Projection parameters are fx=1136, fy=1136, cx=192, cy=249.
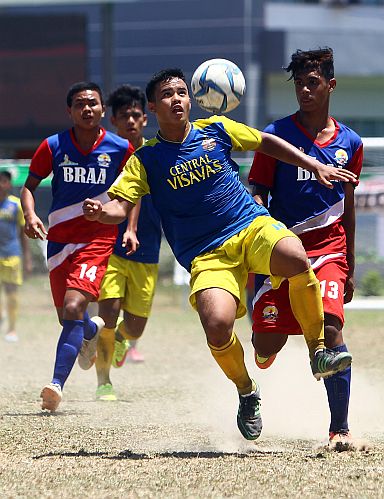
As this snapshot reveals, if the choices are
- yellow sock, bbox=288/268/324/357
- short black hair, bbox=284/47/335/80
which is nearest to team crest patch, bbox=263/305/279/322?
yellow sock, bbox=288/268/324/357

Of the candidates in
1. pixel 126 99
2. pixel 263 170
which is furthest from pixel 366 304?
pixel 263 170

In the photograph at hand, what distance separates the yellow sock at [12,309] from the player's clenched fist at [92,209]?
8.24 meters

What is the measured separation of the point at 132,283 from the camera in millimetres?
9523

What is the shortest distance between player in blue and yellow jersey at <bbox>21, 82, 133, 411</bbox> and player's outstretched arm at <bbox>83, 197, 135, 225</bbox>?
6.29 ft

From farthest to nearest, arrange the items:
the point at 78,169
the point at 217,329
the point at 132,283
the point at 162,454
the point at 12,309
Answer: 1. the point at 12,309
2. the point at 132,283
3. the point at 78,169
4. the point at 162,454
5. the point at 217,329

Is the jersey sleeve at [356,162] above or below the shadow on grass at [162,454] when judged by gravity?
above

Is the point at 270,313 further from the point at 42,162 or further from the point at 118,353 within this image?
Result: the point at 118,353

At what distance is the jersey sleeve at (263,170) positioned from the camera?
694 cm

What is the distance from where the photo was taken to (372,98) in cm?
2942

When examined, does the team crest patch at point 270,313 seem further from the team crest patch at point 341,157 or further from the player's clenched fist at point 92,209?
the player's clenched fist at point 92,209

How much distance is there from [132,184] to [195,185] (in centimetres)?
36

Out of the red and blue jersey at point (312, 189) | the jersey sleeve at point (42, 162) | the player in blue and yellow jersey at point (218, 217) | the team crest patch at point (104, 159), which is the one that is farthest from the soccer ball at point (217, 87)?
the jersey sleeve at point (42, 162)

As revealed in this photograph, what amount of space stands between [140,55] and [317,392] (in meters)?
19.1

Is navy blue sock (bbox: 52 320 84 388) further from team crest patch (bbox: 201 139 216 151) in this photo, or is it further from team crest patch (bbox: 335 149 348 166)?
team crest patch (bbox: 335 149 348 166)
